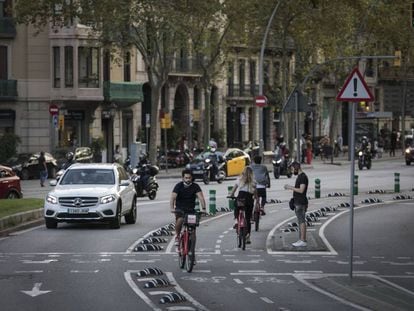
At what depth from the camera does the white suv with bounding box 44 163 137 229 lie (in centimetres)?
2791

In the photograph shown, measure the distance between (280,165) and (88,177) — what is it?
26.7m

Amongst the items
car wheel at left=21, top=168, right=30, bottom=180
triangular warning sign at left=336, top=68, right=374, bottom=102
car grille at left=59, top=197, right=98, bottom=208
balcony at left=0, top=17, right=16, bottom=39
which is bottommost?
car wheel at left=21, top=168, right=30, bottom=180

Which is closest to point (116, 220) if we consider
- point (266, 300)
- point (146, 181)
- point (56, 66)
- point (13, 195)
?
point (13, 195)

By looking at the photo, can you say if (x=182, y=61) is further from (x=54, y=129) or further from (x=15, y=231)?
(x=15, y=231)

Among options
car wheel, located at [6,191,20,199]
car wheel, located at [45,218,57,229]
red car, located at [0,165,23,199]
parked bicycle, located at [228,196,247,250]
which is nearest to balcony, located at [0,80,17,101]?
red car, located at [0,165,23,199]

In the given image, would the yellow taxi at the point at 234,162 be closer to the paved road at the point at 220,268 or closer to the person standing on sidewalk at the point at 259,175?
the paved road at the point at 220,268

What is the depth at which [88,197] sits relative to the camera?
27984 mm

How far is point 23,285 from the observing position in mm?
17953

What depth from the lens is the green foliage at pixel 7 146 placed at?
59375mm

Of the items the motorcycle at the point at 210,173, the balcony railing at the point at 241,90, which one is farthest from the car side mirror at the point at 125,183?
the balcony railing at the point at 241,90

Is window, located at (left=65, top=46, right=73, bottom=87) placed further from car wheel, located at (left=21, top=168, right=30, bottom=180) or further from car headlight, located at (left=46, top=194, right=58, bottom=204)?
car headlight, located at (left=46, top=194, right=58, bottom=204)

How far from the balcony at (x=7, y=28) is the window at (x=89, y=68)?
12.6ft

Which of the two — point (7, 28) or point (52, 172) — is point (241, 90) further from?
point (52, 172)

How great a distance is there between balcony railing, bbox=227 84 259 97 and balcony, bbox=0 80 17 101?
82.6 feet
